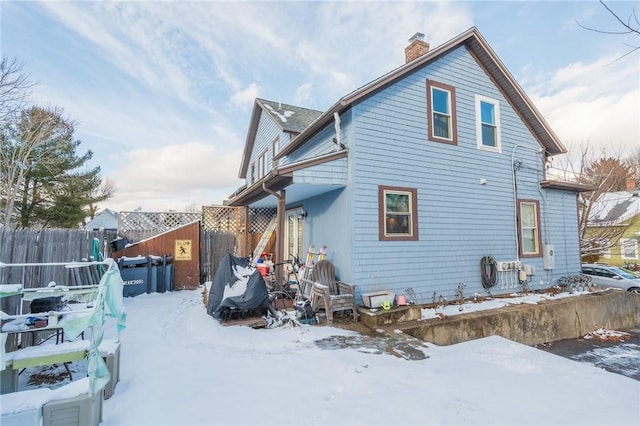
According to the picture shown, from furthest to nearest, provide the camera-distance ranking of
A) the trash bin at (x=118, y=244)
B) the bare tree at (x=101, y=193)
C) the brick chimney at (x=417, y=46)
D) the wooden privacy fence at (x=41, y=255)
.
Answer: the bare tree at (x=101, y=193)
the trash bin at (x=118, y=244)
the brick chimney at (x=417, y=46)
the wooden privacy fence at (x=41, y=255)

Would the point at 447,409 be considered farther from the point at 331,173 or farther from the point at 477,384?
the point at 331,173

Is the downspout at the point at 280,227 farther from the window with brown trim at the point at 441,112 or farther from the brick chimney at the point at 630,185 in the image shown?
the brick chimney at the point at 630,185

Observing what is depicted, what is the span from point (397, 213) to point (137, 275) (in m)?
7.33

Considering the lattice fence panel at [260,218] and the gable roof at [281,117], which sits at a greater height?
the gable roof at [281,117]

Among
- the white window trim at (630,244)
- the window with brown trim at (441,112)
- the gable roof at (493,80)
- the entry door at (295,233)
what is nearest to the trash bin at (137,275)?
the entry door at (295,233)

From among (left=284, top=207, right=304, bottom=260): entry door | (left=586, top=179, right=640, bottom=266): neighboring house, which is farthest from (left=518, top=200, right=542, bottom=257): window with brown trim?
(left=586, top=179, right=640, bottom=266): neighboring house

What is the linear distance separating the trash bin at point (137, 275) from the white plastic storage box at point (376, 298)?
21.0 feet

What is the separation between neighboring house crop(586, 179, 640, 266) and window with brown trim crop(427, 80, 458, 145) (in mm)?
14273

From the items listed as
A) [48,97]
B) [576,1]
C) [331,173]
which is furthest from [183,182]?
[576,1]

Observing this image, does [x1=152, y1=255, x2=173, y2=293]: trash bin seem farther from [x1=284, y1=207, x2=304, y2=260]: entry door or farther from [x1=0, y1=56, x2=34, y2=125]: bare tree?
[x1=0, y1=56, x2=34, y2=125]: bare tree

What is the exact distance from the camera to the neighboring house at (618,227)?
1681 cm

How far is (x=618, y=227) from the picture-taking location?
16.0 meters

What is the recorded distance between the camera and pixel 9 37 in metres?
8.15

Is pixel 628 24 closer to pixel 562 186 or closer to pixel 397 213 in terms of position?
pixel 397 213
